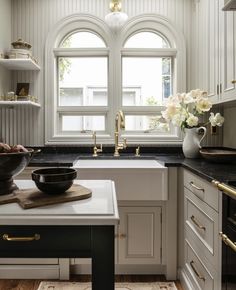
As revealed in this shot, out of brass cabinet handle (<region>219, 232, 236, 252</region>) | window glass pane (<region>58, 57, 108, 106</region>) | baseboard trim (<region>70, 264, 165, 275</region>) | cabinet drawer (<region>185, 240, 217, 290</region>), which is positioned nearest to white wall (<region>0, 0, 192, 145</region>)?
window glass pane (<region>58, 57, 108, 106</region>)

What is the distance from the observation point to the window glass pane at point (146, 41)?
2934mm

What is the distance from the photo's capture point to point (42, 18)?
2.83m

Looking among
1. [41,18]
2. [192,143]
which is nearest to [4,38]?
[41,18]

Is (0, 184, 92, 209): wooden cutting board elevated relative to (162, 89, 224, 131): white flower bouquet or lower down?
lower down

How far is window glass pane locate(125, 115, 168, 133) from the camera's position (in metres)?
2.98

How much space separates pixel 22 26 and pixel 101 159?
59.4 inches

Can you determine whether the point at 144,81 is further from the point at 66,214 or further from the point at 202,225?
the point at 66,214

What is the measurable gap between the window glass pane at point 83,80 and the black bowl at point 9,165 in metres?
1.96

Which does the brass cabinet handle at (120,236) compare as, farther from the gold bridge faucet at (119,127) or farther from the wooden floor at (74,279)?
the gold bridge faucet at (119,127)

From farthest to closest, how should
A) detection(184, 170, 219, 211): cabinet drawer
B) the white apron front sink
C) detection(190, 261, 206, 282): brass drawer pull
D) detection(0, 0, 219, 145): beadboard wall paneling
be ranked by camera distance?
detection(0, 0, 219, 145): beadboard wall paneling < the white apron front sink < detection(190, 261, 206, 282): brass drawer pull < detection(184, 170, 219, 211): cabinet drawer

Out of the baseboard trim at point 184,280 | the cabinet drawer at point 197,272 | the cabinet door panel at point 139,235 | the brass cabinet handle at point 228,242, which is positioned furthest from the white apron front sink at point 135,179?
the brass cabinet handle at point 228,242

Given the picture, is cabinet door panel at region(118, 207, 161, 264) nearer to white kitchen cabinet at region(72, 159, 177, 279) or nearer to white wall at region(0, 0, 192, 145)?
white kitchen cabinet at region(72, 159, 177, 279)

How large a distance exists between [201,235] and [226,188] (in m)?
0.56

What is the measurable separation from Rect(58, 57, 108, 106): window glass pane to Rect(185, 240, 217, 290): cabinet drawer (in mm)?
1635
